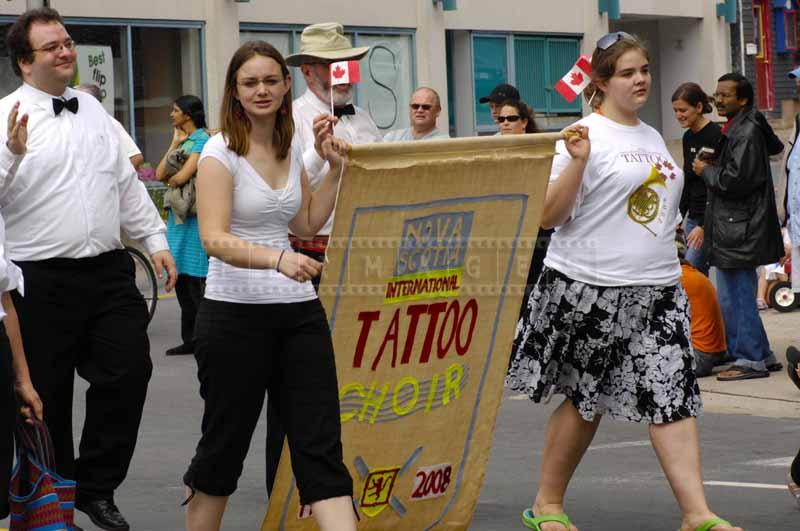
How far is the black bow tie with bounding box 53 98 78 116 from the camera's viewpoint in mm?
6195

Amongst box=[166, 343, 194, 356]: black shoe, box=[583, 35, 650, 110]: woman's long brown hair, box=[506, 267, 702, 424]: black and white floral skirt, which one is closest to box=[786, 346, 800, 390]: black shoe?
box=[506, 267, 702, 424]: black and white floral skirt

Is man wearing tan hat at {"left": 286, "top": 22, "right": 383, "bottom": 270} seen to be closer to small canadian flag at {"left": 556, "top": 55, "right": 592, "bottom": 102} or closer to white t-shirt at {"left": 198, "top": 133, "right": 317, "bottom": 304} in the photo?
small canadian flag at {"left": 556, "top": 55, "right": 592, "bottom": 102}

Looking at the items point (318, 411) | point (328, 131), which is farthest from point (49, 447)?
point (328, 131)

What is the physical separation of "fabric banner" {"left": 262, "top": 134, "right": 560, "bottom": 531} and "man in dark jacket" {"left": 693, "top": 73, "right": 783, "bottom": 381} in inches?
177

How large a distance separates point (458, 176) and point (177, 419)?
4348 millimetres

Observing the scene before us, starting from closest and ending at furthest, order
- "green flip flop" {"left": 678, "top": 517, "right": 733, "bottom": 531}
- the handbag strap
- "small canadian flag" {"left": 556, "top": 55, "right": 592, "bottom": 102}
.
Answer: the handbag strap → "green flip flop" {"left": 678, "top": 517, "right": 733, "bottom": 531} → "small canadian flag" {"left": 556, "top": 55, "right": 592, "bottom": 102}

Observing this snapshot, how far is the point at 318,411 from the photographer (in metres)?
5.30

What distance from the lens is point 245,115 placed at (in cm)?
545

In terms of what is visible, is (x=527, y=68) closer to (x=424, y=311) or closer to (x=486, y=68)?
(x=486, y=68)

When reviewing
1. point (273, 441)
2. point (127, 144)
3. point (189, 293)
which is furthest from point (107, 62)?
point (273, 441)

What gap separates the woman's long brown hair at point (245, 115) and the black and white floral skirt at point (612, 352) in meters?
1.37

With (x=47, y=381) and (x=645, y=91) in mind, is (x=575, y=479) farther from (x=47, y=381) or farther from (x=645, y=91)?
(x=47, y=381)

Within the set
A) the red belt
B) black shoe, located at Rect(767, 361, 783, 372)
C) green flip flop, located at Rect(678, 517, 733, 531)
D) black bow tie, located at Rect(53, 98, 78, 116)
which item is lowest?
black shoe, located at Rect(767, 361, 783, 372)

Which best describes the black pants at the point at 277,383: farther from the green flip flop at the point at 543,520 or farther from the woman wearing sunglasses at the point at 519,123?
the woman wearing sunglasses at the point at 519,123
